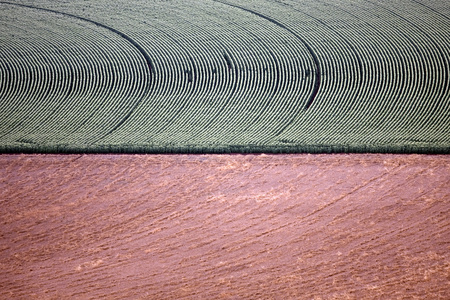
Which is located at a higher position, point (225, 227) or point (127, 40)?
point (127, 40)

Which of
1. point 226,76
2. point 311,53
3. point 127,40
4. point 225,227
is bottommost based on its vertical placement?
point 225,227

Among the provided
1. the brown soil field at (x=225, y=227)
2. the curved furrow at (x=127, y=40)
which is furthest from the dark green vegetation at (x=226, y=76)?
the brown soil field at (x=225, y=227)

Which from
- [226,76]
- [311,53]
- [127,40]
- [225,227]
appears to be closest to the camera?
[225,227]

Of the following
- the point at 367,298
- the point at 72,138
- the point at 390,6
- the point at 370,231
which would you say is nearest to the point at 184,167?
the point at 72,138

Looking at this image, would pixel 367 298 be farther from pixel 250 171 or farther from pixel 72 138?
pixel 72 138

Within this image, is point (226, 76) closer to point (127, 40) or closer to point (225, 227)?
point (127, 40)

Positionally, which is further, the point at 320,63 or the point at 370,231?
the point at 320,63

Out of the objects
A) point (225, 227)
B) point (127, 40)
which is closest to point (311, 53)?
point (127, 40)
